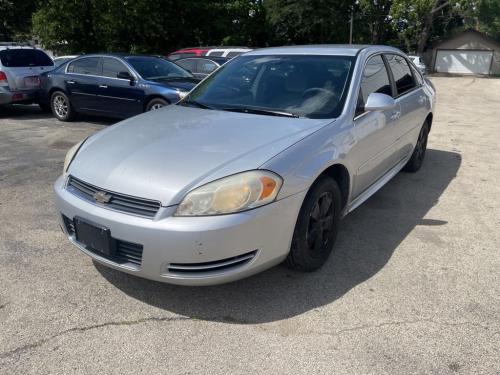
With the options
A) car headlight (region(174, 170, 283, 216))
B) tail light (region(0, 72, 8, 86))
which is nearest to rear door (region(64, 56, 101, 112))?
tail light (region(0, 72, 8, 86))

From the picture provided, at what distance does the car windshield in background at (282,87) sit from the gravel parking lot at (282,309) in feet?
3.99

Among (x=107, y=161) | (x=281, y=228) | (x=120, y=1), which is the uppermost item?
(x=120, y=1)

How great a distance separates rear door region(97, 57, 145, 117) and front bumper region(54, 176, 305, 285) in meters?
5.88

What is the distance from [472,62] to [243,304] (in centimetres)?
4410

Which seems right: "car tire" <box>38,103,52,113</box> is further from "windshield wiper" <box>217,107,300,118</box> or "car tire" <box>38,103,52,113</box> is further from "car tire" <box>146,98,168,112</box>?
"windshield wiper" <box>217,107,300,118</box>

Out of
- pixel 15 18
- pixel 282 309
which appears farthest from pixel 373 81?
pixel 15 18

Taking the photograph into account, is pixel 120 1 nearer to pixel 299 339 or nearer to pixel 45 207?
pixel 45 207

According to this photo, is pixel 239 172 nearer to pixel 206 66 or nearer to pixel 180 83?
pixel 180 83

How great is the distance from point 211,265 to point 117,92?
6747 mm

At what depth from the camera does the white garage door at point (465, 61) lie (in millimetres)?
39812

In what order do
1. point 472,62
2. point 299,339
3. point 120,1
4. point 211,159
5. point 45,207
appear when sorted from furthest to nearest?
point 472,62
point 120,1
point 45,207
point 211,159
point 299,339

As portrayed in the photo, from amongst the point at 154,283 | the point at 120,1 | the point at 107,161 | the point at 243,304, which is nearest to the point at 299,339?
the point at 243,304

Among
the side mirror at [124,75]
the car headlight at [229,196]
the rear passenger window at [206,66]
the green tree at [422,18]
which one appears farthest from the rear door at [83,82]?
the green tree at [422,18]

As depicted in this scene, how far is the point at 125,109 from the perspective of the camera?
849cm
